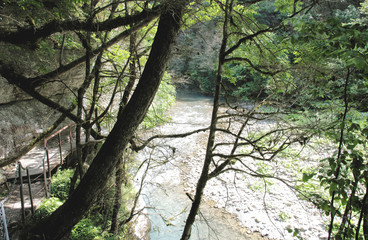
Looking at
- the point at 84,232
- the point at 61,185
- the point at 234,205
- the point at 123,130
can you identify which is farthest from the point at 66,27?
the point at 234,205

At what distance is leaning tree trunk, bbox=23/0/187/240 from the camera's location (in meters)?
2.93

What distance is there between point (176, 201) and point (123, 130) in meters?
5.69

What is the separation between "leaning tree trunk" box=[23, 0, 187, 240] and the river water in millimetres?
1179

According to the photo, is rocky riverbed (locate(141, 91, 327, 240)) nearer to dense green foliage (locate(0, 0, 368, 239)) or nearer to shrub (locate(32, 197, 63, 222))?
dense green foliage (locate(0, 0, 368, 239))

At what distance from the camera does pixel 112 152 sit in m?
3.12

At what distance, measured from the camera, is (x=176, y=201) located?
7988mm

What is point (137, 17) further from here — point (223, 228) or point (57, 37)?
point (223, 228)

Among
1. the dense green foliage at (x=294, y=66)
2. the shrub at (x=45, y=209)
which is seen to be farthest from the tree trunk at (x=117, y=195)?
the shrub at (x=45, y=209)

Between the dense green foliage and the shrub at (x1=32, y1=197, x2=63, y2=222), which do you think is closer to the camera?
the dense green foliage

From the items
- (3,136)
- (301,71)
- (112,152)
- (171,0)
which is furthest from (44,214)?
(301,71)

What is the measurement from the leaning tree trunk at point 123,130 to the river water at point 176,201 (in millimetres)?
1179

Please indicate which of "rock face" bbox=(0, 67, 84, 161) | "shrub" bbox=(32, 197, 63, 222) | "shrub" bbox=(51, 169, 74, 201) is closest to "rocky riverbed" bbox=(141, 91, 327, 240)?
"shrub" bbox=(32, 197, 63, 222)

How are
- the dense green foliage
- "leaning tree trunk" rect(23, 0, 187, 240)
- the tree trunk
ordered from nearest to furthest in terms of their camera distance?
the dense green foliage, "leaning tree trunk" rect(23, 0, 187, 240), the tree trunk

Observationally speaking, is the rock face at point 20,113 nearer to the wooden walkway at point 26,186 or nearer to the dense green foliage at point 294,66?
the wooden walkway at point 26,186
